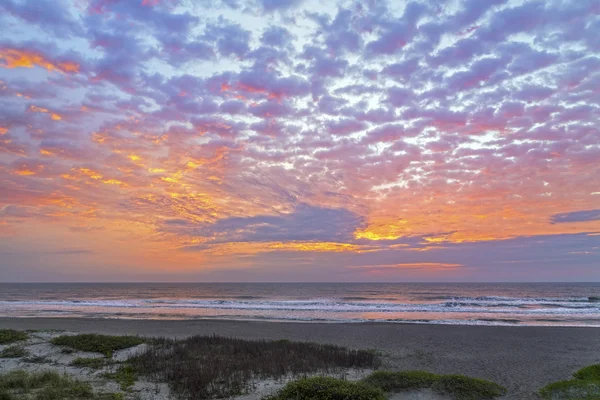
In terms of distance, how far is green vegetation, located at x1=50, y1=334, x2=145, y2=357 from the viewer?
1606 centimetres

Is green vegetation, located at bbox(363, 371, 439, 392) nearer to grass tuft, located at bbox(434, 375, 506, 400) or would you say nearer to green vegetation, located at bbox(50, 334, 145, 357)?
grass tuft, located at bbox(434, 375, 506, 400)

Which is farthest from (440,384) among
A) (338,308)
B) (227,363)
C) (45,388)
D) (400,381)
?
(338,308)

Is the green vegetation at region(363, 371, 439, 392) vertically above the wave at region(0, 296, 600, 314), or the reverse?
the green vegetation at region(363, 371, 439, 392)

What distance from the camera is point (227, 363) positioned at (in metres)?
14.3

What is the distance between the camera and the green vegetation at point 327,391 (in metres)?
9.62

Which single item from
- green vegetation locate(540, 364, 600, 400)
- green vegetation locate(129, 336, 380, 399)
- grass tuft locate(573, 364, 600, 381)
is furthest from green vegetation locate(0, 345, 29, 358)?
grass tuft locate(573, 364, 600, 381)

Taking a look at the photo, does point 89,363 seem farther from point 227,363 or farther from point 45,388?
point 227,363

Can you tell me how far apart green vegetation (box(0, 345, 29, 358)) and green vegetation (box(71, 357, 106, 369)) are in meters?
2.64

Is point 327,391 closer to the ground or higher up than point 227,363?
higher up

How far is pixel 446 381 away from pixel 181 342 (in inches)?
481

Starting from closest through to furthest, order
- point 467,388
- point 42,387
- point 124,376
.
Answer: point 42,387
point 467,388
point 124,376

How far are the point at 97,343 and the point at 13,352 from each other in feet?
9.45

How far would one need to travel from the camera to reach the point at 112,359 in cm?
1490

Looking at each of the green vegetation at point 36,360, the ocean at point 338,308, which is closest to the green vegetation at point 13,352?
A: the green vegetation at point 36,360
